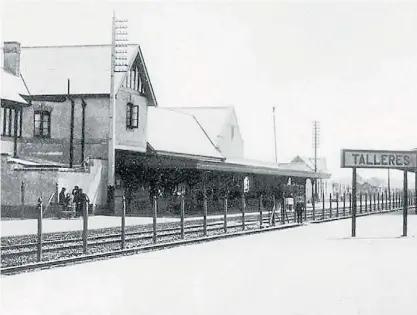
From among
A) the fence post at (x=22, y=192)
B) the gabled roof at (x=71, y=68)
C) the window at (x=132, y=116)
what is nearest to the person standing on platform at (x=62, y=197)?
the fence post at (x=22, y=192)

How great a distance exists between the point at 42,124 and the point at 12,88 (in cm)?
212

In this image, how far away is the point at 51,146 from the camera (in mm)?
32594

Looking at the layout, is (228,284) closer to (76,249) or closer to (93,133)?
(76,249)

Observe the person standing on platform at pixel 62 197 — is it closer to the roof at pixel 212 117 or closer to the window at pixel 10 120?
the window at pixel 10 120

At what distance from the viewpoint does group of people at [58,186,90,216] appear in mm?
27078

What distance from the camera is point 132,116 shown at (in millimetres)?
34375

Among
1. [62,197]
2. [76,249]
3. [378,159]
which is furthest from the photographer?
[62,197]

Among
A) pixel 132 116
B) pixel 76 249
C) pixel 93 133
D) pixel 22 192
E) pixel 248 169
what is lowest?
pixel 76 249

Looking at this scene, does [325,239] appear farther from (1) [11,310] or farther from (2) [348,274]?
(1) [11,310]

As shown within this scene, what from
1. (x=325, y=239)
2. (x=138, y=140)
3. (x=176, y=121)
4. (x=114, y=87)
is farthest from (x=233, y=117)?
(x=325, y=239)

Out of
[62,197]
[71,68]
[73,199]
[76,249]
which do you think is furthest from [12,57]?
[76,249]

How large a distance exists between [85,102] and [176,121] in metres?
13.9

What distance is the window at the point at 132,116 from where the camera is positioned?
34.1 m

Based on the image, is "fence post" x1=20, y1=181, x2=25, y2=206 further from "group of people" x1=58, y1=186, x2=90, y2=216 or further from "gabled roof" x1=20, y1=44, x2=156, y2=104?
"gabled roof" x1=20, y1=44, x2=156, y2=104
